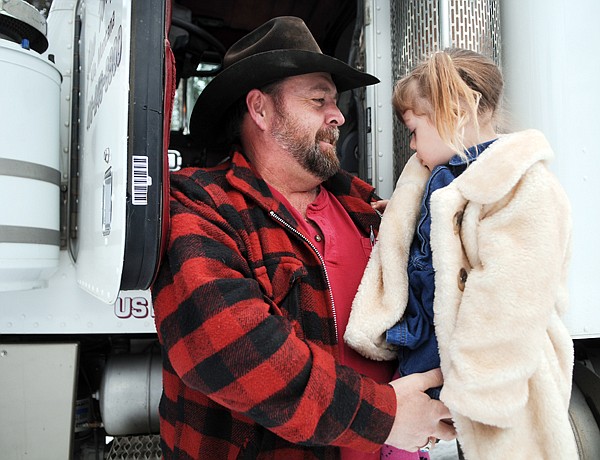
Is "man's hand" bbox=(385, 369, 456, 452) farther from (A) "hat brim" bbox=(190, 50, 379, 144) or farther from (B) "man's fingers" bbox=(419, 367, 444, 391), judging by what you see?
(A) "hat brim" bbox=(190, 50, 379, 144)

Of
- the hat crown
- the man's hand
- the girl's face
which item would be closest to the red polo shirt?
the man's hand

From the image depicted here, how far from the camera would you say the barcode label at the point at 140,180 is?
103 cm

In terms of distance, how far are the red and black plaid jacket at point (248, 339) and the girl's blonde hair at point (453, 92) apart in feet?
Result: 1.47

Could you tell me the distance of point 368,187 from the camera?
1.78 m

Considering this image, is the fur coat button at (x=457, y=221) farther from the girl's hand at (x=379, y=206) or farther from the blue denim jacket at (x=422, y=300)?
the girl's hand at (x=379, y=206)

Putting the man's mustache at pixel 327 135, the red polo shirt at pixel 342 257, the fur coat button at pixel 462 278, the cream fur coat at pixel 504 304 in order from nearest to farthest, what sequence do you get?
the cream fur coat at pixel 504 304 < the fur coat button at pixel 462 278 < the red polo shirt at pixel 342 257 < the man's mustache at pixel 327 135

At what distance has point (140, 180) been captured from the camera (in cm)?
103

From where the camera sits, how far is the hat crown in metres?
1.64

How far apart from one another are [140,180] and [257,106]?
75 cm

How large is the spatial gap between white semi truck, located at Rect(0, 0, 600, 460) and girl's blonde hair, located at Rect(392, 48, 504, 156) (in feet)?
1.41

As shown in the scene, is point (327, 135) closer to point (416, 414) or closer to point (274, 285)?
point (274, 285)

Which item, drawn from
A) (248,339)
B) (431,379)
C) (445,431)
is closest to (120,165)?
(248,339)

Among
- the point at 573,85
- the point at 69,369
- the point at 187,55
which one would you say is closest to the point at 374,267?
the point at 573,85

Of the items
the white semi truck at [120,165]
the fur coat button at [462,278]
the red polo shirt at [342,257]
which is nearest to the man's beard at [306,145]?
the red polo shirt at [342,257]
